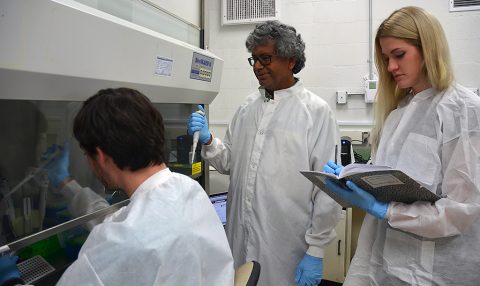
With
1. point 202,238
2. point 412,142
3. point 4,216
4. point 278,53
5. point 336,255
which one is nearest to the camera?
point 202,238

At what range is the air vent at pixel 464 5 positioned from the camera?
7.98 ft

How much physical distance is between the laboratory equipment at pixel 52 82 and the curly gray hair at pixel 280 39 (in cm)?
31

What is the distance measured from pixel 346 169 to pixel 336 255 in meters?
1.58

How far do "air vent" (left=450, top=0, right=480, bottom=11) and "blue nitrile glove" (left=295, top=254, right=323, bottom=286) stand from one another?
7.07ft

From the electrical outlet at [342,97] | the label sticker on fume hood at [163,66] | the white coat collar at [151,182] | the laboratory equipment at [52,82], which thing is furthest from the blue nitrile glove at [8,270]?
Result: the electrical outlet at [342,97]

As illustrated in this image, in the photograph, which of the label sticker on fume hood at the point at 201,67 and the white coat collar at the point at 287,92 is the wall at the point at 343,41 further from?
the white coat collar at the point at 287,92

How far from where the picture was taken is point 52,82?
806mm

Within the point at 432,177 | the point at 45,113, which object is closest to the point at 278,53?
the point at 432,177

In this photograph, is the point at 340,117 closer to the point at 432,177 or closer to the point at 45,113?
the point at 432,177

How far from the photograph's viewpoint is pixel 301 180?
1.33 meters

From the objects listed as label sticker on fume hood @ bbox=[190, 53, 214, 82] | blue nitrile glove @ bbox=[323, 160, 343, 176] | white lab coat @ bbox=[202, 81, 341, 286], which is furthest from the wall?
blue nitrile glove @ bbox=[323, 160, 343, 176]

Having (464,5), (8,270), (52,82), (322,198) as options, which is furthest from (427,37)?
(464,5)

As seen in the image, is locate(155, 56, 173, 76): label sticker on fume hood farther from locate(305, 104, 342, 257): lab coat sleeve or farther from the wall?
the wall

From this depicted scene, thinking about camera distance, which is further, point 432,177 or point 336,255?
point 336,255
